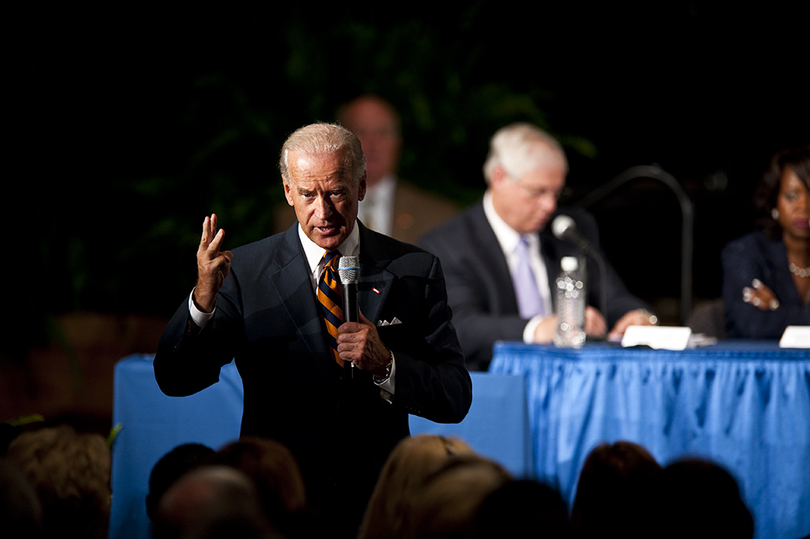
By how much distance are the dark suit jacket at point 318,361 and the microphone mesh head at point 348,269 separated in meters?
0.09

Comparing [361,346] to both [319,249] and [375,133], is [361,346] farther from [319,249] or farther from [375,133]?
[375,133]

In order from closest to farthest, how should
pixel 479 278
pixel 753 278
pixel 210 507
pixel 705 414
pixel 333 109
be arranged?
pixel 210 507, pixel 705 414, pixel 479 278, pixel 753 278, pixel 333 109

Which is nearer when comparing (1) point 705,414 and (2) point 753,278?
(1) point 705,414

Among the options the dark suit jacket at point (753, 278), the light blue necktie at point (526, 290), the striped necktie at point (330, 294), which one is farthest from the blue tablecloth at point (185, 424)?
the dark suit jacket at point (753, 278)

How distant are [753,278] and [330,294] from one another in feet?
8.88

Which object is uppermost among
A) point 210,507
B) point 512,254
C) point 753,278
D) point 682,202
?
point 682,202

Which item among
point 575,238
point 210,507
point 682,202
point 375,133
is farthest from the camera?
point 682,202

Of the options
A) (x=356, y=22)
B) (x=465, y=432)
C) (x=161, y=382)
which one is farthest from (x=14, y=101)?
(x=161, y=382)

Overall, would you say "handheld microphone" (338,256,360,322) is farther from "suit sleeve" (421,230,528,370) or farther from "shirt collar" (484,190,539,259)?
"shirt collar" (484,190,539,259)

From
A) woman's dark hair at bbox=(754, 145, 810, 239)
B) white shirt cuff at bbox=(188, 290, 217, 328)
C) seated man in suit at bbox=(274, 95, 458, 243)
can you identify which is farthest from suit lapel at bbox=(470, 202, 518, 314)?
white shirt cuff at bbox=(188, 290, 217, 328)

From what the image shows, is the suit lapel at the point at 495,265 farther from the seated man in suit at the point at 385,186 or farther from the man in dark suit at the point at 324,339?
the man in dark suit at the point at 324,339

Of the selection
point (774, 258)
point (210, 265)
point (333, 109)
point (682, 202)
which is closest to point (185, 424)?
point (210, 265)

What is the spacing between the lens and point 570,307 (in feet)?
11.2

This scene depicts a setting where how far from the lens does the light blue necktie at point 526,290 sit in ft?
12.2
